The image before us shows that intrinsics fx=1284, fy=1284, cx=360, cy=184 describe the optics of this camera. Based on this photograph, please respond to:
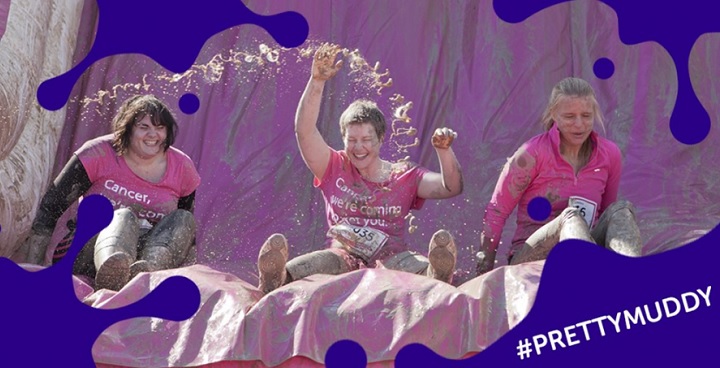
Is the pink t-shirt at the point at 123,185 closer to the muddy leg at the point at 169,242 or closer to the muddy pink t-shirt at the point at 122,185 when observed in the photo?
the muddy pink t-shirt at the point at 122,185

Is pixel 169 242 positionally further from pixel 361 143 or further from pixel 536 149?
pixel 536 149

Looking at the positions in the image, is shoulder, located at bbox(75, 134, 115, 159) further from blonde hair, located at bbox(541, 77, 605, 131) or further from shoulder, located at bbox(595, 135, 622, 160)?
shoulder, located at bbox(595, 135, 622, 160)

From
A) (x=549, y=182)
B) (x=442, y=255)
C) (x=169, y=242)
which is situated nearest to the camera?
(x=442, y=255)

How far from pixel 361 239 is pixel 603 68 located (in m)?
1.30

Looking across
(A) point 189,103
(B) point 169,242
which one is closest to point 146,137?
(B) point 169,242

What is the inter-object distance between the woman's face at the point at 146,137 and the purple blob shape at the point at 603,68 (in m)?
1.50

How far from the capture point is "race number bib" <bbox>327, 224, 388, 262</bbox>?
10.5ft

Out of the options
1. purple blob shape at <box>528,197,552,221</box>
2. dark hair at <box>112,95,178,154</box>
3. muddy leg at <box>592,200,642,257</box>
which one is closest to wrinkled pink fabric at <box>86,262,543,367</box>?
muddy leg at <box>592,200,642,257</box>

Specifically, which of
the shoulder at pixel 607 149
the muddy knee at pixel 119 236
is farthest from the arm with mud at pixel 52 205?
the shoulder at pixel 607 149

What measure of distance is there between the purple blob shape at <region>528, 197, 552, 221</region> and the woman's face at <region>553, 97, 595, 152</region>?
0.17m

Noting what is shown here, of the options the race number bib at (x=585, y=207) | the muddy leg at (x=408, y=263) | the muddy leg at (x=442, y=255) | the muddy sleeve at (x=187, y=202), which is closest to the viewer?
the muddy leg at (x=442, y=255)

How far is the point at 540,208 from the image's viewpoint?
3217 mm

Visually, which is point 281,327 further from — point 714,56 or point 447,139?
point 714,56

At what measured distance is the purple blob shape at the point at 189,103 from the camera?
408 cm
